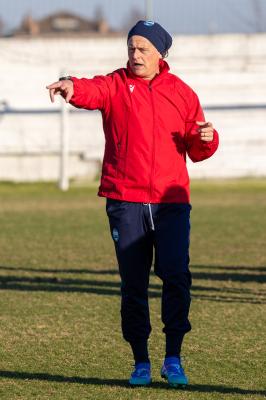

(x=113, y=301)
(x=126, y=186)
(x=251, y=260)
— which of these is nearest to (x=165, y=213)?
(x=126, y=186)

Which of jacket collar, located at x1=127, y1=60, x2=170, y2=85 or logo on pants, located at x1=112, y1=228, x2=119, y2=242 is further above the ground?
jacket collar, located at x1=127, y1=60, x2=170, y2=85

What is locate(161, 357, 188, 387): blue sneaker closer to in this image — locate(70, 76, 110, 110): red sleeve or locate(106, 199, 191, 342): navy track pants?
locate(106, 199, 191, 342): navy track pants

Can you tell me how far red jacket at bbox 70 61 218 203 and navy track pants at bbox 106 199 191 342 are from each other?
8 cm

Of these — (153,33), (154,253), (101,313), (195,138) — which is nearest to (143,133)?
(195,138)

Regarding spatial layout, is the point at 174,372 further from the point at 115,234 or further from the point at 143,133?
the point at 143,133

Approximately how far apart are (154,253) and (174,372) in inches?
26.5

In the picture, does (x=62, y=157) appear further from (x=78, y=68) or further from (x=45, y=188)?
(x=78, y=68)

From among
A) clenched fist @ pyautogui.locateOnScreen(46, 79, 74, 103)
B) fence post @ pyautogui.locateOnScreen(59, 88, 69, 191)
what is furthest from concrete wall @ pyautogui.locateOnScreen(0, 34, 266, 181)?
clenched fist @ pyautogui.locateOnScreen(46, 79, 74, 103)

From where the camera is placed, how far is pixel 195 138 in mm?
6293

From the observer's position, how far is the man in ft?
20.3

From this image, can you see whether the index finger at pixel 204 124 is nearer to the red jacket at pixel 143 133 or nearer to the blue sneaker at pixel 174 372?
the red jacket at pixel 143 133

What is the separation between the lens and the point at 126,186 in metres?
6.22

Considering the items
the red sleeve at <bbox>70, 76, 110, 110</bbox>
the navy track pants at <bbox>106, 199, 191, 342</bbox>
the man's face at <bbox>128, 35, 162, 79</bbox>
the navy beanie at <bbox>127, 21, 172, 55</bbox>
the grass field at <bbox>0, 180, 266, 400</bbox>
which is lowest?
the grass field at <bbox>0, 180, 266, 400</bbox>

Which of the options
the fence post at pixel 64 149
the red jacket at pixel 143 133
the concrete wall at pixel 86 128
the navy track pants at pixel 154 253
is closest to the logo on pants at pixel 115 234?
the navy track pants at pixel 154 253
